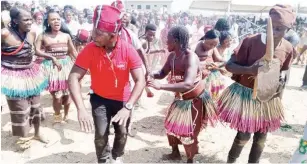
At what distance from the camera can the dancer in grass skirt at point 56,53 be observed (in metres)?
5.07

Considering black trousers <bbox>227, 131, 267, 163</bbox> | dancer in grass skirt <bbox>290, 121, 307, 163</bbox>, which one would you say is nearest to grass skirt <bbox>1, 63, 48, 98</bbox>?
black trousers <bbox>227, 131, 267, 163</bbox>

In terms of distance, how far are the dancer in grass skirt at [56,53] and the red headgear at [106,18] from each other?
2.36 m

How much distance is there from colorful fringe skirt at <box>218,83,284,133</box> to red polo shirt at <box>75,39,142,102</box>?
4.15 feet

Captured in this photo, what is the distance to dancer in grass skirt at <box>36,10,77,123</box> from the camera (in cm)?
507

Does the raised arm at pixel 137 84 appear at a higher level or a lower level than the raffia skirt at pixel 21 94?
higher

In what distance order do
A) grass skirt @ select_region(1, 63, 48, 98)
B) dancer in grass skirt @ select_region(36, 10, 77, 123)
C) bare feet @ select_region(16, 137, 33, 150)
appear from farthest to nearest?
dancer in grass skirt @ select_region(36, 10, 77, 123)
bare feet @ select_region(16, 137, 33, 150)
grass skirt @ select_region(1, 63, 48, 98)

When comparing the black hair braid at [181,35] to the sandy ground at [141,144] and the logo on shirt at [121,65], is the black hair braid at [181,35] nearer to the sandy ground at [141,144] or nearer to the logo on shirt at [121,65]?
the logo on shirt at [121,65]

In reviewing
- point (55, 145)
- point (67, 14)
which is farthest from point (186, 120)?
point (67, 14)

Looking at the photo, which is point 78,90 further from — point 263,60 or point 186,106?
point 263,60

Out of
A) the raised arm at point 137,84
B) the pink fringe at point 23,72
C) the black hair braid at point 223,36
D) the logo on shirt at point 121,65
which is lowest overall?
the pink fringe at point 23,72

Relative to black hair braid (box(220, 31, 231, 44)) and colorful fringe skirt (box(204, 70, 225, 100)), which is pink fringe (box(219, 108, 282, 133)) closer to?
colorful fringe skirt (box(204, 70, 225, 100))

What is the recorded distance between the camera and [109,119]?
3.38m

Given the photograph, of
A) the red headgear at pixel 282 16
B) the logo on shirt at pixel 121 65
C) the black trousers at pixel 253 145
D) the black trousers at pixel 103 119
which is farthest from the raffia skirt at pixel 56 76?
the red headgear at pixel 282 16

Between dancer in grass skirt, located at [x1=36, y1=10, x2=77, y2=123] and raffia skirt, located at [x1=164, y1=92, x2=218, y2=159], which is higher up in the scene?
dancer in grass skirt, located at [x1=36, y1=10, x2=77, y2=123]
